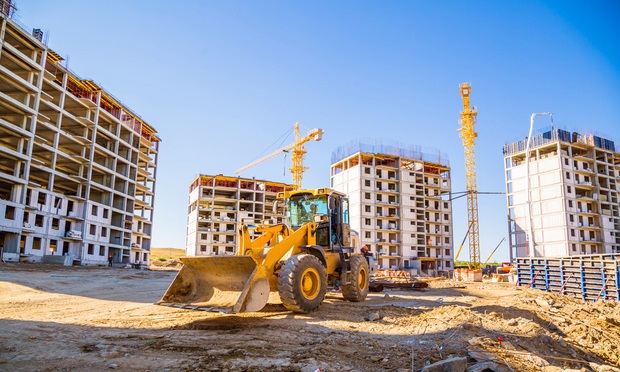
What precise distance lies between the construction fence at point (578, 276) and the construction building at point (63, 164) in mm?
40499

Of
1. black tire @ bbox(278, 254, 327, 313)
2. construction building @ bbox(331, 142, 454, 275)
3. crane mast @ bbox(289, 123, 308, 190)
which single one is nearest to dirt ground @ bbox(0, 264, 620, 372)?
black tire @ bbox(278, 254, 327, 313)

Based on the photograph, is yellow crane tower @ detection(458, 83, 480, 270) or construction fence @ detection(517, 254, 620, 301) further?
yellow crane tower @ detection(458, 83, 480, 270)

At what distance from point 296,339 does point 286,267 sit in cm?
231

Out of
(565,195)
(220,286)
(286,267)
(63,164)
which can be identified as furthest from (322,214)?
(565,195)

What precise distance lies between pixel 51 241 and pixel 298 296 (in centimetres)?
4533

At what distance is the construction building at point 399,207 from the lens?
69500 millimetres

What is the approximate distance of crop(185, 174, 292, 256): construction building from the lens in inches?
3086

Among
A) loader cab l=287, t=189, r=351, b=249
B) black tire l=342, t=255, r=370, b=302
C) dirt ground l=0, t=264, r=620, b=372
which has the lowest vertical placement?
dirt ground l=0, t=264, r=620, b=372

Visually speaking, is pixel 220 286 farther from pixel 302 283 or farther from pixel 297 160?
pixel 297 160

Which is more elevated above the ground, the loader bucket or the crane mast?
the crane mast

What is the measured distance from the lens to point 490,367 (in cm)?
573

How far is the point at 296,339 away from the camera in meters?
7.47


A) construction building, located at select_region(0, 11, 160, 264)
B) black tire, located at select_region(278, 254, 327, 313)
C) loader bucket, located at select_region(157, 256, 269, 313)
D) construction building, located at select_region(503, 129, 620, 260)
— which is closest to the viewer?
loader bucket, located at select_region(157, 256, 269, 313)

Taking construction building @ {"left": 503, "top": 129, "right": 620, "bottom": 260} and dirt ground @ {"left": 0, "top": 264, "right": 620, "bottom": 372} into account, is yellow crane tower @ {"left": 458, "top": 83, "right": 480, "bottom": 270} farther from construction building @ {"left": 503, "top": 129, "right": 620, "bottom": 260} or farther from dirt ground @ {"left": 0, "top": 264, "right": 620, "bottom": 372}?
dirt ground @ {"left": 0, "top": 264, "right": 620, "bottom": 372}
